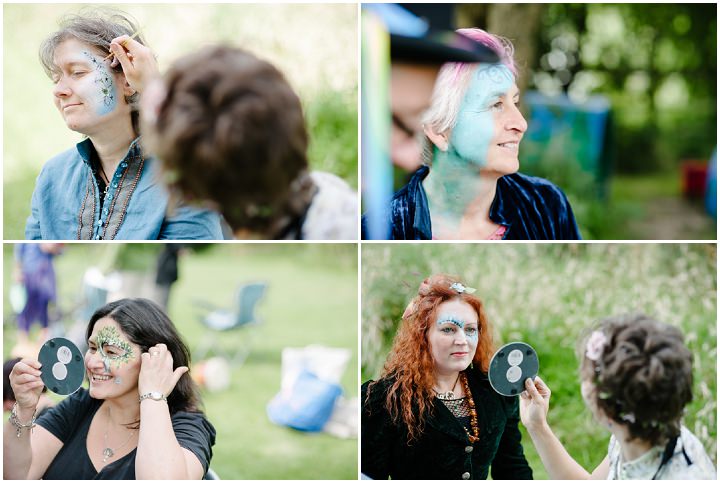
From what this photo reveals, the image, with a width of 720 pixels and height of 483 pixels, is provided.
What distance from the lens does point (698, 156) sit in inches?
319

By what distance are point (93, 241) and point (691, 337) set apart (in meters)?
1.99

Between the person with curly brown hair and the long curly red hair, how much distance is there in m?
0.65

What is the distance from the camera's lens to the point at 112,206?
8.78 ft

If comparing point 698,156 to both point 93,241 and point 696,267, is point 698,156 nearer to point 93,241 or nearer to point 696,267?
point 696,267

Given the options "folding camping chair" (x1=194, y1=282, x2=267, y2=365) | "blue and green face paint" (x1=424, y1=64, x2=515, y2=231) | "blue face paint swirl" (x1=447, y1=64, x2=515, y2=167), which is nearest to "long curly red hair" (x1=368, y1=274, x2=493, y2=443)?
"blue and green face paint" (x1=424, y1=64, x2=515, y2=231)

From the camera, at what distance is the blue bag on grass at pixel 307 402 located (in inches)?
124

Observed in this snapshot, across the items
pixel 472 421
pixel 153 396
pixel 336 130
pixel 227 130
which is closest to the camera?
pixel 227 130

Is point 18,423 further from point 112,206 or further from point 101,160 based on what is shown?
point 101,160

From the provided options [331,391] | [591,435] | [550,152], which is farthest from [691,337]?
[550,152]

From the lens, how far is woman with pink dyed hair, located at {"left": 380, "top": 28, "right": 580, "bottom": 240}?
2691 mm

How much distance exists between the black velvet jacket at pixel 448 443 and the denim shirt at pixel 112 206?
0.81 meters

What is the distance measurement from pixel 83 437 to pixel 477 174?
57.7 inches

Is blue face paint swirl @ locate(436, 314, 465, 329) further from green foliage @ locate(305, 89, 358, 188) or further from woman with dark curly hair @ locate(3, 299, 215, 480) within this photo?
woman with dark curly hair @ locate(3, 299, 215, 480)

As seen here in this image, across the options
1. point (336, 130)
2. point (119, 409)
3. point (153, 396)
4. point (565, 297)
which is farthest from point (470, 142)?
point (119, 409)
